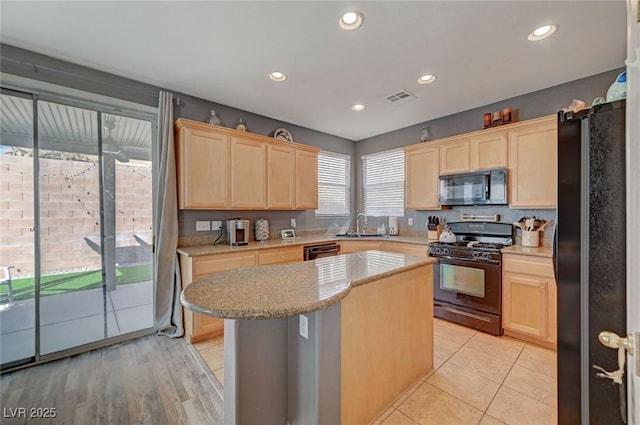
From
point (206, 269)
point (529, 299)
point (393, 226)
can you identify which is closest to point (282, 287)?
point (206, 269)

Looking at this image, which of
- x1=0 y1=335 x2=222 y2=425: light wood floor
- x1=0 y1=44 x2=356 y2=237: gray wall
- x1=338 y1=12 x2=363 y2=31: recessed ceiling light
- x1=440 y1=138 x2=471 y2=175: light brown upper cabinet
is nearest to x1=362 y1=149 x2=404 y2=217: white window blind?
x1=0 y1=44 x2=356 y2=237: gray wall

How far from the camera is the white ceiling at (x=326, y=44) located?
5.99 ft

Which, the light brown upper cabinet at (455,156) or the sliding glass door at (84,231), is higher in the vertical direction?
the light brown upper cabinet at (455,156)

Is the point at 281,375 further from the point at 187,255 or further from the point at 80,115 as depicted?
the point at 80,115

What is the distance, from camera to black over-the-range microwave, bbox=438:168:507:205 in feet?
10.4

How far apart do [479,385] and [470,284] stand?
48.9 inches

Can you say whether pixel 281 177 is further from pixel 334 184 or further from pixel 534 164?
pixel 534 164

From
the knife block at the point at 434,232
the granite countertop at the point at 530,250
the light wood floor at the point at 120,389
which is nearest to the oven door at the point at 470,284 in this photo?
the granite countertop at the point at 530,250

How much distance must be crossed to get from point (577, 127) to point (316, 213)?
3831mm

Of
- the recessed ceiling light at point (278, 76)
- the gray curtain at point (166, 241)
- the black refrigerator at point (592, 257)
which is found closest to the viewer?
the black refrigerator at point (592, 257)

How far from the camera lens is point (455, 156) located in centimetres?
354

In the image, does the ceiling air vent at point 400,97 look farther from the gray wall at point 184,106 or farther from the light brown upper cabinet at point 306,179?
the gray wall at point 184,106

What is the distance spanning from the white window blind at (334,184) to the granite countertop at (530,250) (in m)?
2.76

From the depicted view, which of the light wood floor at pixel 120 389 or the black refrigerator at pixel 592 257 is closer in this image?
the black refrigerator at pixel 592 257
